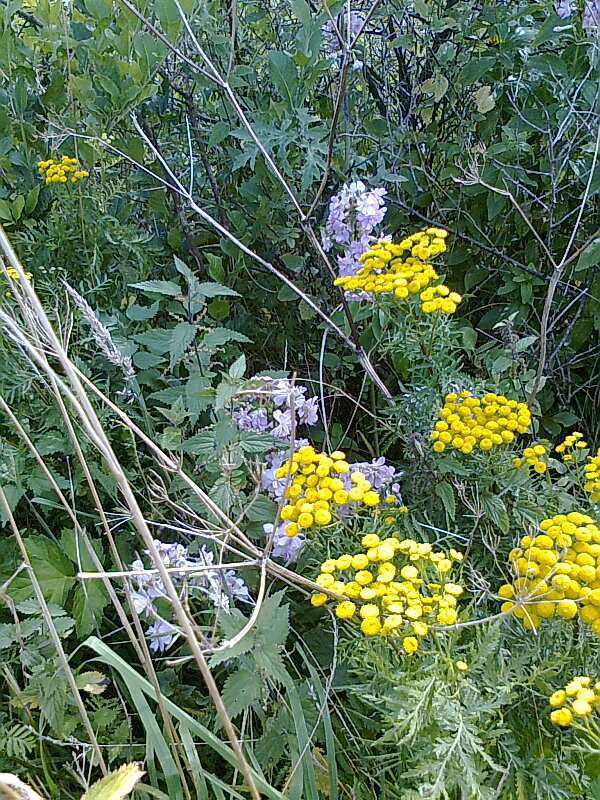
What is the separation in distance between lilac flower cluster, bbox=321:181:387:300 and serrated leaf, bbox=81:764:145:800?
3.82 ft

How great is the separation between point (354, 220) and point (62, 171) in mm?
706

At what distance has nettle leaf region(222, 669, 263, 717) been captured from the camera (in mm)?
981

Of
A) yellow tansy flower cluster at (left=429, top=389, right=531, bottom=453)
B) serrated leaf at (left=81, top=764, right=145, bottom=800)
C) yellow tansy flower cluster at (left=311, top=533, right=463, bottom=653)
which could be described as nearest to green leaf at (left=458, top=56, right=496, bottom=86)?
yellow tansy flower cluster at (left=429, top=389, right=531, bottom=453)

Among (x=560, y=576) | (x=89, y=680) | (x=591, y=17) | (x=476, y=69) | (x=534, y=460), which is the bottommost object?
(x=89, y=680)

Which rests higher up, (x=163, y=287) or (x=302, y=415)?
(x=163, y=287)

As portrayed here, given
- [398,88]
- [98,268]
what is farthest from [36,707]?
[398,88]

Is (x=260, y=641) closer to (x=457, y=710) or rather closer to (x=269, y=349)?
(x=457, y=710)

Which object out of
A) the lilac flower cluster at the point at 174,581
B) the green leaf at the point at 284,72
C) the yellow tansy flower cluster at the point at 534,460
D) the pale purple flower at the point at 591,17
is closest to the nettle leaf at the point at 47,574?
the lilac flower cluster at the point at 174,581

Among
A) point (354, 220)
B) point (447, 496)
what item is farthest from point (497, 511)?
point (354, 220)

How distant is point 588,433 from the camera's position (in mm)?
1864

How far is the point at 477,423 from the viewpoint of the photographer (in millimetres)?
1228

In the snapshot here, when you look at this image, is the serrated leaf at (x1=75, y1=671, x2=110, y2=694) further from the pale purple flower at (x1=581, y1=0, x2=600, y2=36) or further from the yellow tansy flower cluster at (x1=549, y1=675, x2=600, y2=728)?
the pale purple flower at (x1=581, y1=0, x2=600, y2=36)

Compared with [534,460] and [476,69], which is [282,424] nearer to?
[534,460]

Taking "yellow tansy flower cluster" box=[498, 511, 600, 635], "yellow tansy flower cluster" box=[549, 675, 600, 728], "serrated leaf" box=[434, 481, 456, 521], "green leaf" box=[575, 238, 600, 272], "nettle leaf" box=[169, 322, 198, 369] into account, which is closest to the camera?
"yellow tansy flower cluster" box=[549, 675, 600, 728]
